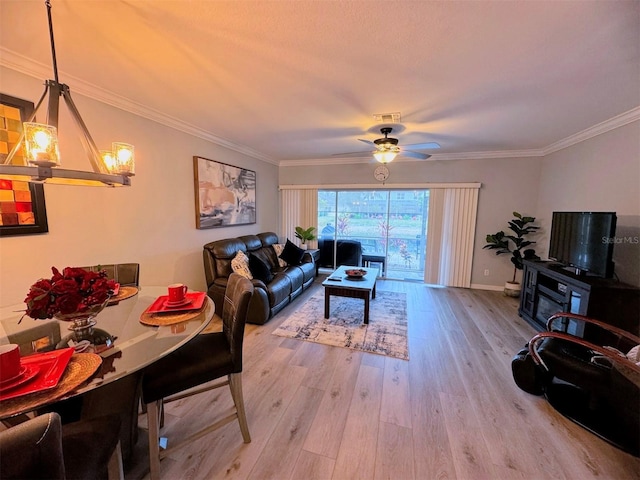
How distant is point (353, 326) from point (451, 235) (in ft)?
9.56

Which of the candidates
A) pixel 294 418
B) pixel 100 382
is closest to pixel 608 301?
pixel 294 418

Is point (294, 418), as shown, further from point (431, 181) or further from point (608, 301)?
point (431, 181)

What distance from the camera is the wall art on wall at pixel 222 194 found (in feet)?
11.8

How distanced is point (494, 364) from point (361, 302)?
194 cm

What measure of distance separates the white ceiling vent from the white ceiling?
0.11 metres

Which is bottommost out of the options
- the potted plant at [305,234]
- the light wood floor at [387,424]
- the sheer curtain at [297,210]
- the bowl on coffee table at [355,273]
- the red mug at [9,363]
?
the light wood floor at [387,424]

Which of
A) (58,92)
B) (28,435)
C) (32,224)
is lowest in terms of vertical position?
(28,435)

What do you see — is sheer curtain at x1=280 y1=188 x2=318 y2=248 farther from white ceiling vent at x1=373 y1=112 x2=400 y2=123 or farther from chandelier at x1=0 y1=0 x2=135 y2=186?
chandelier at x1=0 y1=0 x2=135 y2=186

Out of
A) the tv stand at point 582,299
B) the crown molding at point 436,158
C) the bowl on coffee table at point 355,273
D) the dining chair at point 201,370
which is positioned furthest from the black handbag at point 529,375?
the crown molding at point 436,158

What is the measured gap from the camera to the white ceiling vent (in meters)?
2.81

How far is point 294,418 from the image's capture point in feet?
6.19

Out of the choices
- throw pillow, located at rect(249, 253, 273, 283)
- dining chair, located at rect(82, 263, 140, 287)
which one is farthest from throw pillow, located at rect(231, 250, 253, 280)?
dining chair, located at rect(82, 263, 140, 287)

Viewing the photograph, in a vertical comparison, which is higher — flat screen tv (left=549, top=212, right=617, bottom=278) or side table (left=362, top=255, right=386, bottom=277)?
flat screen tv (left=549, top=212, right=617, bottom=278)

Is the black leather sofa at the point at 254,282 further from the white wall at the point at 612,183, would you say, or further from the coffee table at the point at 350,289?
the white wall at the point at 612,183
